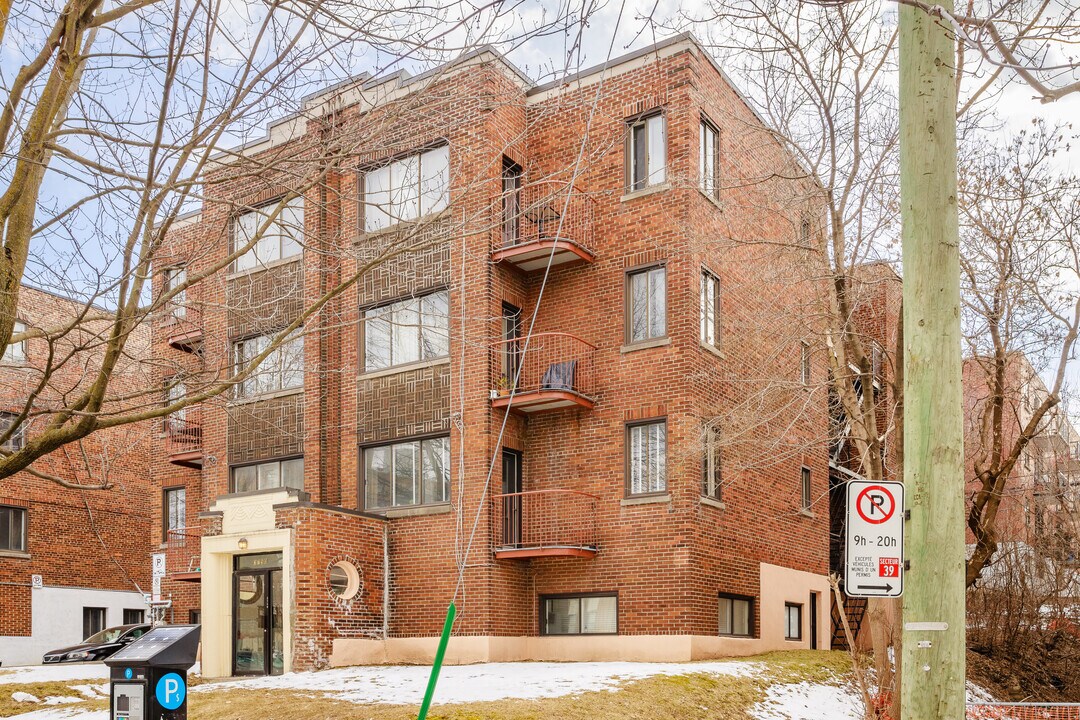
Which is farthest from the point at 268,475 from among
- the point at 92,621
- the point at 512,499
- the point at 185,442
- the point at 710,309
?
the point at 92,621

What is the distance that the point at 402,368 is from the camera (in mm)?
24328

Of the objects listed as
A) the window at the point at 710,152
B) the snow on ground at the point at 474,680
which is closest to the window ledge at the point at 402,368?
the snow on ground at the point at 474,680

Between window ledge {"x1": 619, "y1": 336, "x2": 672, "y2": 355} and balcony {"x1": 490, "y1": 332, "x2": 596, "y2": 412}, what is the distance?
2.59 feet

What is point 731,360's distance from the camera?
23281 mm

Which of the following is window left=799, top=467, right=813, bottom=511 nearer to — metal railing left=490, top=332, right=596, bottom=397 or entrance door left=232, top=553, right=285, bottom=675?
metal railing left=490, top=332, right=596, bottom=397

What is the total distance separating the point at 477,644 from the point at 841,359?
9.24m

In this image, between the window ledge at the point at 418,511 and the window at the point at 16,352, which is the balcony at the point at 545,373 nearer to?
the window ledge at the point at 418,511

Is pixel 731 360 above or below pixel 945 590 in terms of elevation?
above

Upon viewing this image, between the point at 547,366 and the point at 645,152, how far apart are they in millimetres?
4896

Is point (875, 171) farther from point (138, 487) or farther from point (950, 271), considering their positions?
point (138, 487)

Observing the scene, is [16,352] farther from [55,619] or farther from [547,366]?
[547,366]

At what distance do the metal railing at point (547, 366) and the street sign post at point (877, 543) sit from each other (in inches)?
640

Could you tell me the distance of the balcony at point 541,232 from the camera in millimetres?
22906

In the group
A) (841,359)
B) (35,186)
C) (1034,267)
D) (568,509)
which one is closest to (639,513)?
(568,509)
